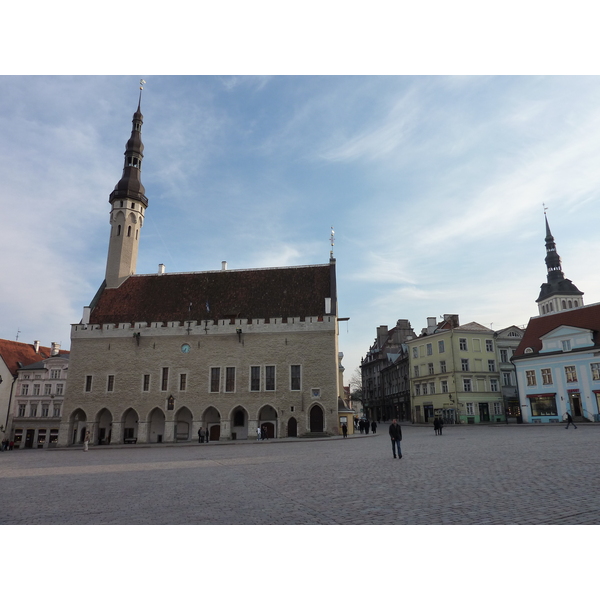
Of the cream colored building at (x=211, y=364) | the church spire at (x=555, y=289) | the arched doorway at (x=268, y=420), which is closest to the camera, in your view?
the arched doorway at (x=268, y=420)

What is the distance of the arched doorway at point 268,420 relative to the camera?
35.4 metres

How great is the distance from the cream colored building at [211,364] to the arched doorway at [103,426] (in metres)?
0.08

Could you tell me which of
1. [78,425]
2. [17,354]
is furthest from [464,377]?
[17,354]

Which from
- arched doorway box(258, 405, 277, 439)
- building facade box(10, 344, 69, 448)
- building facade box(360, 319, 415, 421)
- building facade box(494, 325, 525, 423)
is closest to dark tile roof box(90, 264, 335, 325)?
arched doorway box(258, 405, 277, 439)

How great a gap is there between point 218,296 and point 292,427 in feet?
43.4

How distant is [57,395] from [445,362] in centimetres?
4060

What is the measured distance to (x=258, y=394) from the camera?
35719 mm

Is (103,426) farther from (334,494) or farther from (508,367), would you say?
(508,367)

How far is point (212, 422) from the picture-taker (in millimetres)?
36469

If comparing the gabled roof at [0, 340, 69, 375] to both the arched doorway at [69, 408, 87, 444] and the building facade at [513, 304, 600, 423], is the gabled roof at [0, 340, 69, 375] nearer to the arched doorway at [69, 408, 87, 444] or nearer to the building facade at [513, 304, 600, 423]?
the arched doorway at [69, 408, 87, 444]

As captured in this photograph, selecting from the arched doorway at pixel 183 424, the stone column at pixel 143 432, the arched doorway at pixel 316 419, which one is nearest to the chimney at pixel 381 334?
the arched doorway at pixel 316 419

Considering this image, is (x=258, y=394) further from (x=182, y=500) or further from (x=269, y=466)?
(x=182, y=500)

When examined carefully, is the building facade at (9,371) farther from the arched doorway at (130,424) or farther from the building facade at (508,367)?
the building facade at (508,367)

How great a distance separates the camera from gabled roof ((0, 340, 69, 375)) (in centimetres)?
4858
